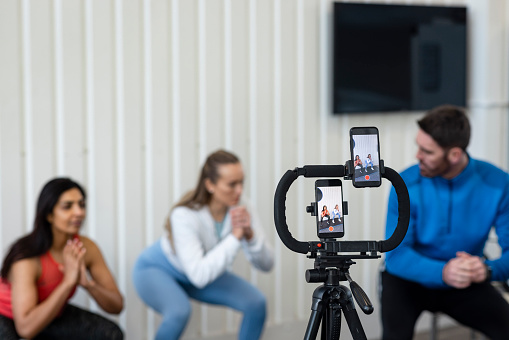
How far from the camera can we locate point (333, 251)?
1.29m

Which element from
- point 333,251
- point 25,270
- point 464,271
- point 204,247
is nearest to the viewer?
point 333,251

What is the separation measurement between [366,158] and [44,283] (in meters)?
1.76

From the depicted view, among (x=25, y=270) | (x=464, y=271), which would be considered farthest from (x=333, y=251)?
(x=25, y=270)

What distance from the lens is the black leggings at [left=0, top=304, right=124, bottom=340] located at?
2.71m

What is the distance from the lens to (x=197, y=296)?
3150 mm

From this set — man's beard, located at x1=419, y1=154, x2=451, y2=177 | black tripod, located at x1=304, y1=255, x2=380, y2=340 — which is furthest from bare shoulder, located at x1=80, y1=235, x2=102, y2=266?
black tripod, located at x1=304, y1=255, x2=380, y2=340

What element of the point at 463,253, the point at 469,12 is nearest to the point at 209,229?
the point at 463,253

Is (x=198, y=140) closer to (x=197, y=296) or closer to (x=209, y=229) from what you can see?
(x=209, y=229)

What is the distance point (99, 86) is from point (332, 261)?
7.21ft

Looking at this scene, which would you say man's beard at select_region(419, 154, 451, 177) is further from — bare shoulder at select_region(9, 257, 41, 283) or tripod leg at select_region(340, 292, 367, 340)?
bare shoulder at select_region(9, 257, 41, 283)

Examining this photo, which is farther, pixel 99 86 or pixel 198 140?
pixel 198 140

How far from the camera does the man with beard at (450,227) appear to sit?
8.32 feet

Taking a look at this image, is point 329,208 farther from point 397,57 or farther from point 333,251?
point 397,57

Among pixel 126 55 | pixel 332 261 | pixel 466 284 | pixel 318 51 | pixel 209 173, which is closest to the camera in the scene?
pixel 332 261
